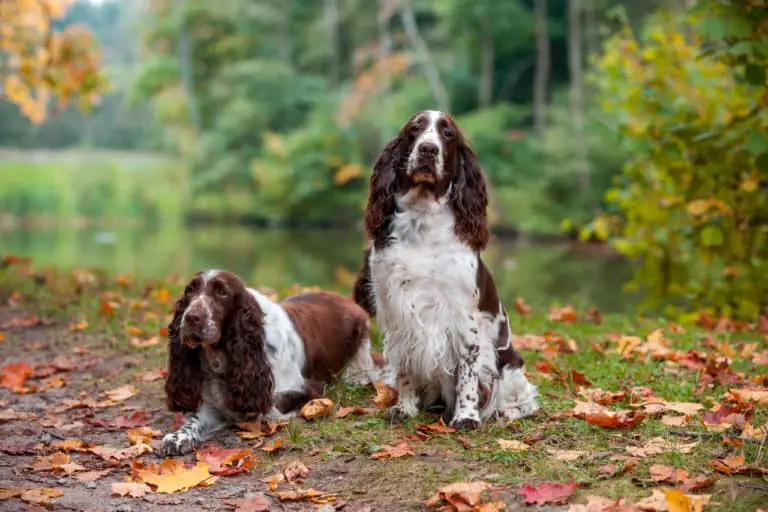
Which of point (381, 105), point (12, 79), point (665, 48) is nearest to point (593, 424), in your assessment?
point (665, 48)

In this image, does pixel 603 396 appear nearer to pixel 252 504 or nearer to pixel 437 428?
pixel 437 428

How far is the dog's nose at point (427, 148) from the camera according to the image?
4.64m

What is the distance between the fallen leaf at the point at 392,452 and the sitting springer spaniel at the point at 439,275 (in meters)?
0.46

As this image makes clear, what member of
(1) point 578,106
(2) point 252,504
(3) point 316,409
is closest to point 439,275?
(3) point 316,409

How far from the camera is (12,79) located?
1223cm

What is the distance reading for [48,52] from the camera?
1143 cm

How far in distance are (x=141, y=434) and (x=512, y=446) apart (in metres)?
2.08

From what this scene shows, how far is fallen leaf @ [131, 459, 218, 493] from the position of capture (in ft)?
13.8

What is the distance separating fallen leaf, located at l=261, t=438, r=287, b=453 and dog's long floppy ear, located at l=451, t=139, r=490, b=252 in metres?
1.42

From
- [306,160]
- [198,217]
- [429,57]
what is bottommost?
[198,217]

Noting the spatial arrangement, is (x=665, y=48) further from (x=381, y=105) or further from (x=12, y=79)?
(x=381, y=105)

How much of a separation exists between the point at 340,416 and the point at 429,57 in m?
34.2

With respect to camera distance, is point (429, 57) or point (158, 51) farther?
point (158, 51)

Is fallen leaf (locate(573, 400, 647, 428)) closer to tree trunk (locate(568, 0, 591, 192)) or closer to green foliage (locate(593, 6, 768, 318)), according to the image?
green foliage (locate(593, 6, 768, 318))
